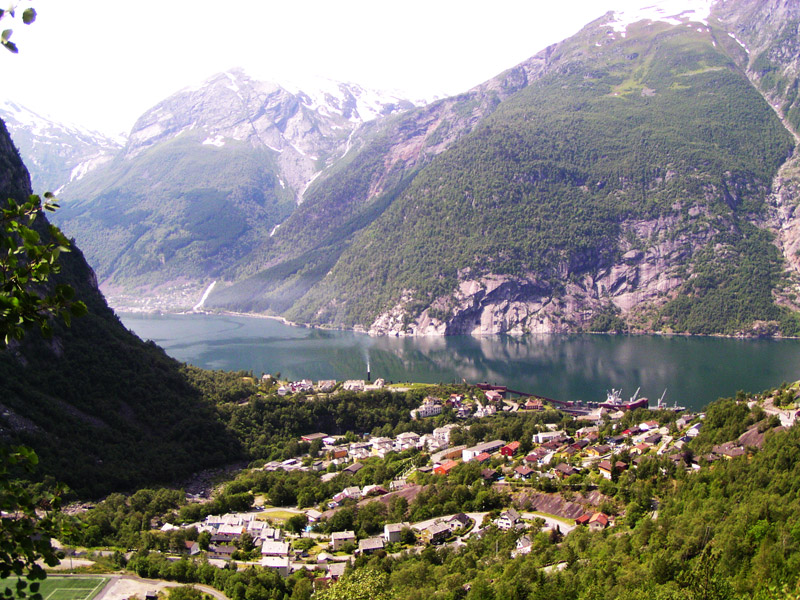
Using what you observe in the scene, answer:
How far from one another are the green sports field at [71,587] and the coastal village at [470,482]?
4328 millimetres

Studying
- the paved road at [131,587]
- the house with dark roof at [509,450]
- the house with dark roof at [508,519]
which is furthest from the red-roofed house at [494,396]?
the paved road at [131,587]

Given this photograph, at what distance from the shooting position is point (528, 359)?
77875 millimetres

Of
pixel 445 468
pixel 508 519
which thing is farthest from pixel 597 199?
pixel 508 519

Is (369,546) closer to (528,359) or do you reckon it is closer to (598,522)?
(598,522)

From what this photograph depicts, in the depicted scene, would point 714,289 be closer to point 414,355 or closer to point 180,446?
point 414,355

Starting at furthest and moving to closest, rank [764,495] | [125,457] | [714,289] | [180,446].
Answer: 1. [714,289]
2. [180,446]
3. [125,457]
4. [764,495]

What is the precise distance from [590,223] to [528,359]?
5280 centimetres

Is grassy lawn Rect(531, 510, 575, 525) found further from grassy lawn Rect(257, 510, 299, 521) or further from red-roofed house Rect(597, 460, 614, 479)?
grassy lawn Rect(257, 510, 299, 521)

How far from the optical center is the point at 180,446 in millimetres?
40250

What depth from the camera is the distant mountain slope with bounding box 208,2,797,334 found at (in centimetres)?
10806

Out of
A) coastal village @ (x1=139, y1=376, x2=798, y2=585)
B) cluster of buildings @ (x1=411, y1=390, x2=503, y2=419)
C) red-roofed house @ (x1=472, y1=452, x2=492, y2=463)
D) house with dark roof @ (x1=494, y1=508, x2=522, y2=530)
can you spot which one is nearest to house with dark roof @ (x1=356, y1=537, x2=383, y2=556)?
coastal village @ (x1=139, y1=376, x2=798, y2=585)

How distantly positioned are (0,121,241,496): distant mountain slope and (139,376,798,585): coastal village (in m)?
5.54

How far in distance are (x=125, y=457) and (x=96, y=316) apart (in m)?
13.6

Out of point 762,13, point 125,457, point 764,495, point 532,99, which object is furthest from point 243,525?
point 762,13
